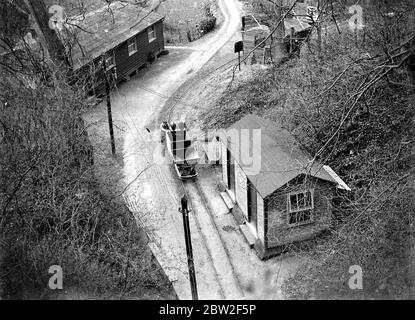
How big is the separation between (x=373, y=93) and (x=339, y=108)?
119 cm

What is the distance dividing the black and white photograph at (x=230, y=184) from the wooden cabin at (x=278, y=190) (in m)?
0.05

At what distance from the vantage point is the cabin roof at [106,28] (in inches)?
1091

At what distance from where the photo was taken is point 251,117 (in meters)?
19.9

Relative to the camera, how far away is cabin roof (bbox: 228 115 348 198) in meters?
16.7

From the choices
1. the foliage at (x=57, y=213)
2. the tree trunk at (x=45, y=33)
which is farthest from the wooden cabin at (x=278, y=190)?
→ the tree trunk at (x=45, y=33)

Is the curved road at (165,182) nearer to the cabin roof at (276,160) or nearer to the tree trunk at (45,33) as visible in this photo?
the cabin roof at (276,160)

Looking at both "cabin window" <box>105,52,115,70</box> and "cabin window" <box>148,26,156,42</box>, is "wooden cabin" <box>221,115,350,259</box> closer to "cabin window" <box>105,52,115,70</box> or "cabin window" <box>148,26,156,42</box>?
"cabin window" <box>105,52,115,70</box>

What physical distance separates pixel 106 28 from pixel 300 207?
1687cm

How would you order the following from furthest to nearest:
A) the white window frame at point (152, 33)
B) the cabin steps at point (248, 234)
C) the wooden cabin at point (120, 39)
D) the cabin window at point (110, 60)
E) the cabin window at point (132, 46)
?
the white window frame at point (152, 33) → the cabin window at point (132, 46) → the cabin window at point (110, 60) → the wooden cabin at point (120, 39) → the cabin steps at point (248, 234)

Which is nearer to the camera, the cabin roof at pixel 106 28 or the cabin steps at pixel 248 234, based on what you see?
the cabin steps at pixel 248 234

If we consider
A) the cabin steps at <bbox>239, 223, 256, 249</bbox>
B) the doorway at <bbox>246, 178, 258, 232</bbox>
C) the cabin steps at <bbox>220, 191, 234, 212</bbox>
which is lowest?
the cabin steps at <bbox>239, 223, 256, 249</bbox>

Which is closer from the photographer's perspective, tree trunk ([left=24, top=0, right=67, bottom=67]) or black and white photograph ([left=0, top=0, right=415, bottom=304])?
black and white photograph ([left=0, top=0, right=415, bottom=304])

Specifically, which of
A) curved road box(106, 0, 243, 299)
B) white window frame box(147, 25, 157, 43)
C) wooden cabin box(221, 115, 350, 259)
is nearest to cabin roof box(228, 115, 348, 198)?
wooden cabin box(221, 115, 350, 259)
